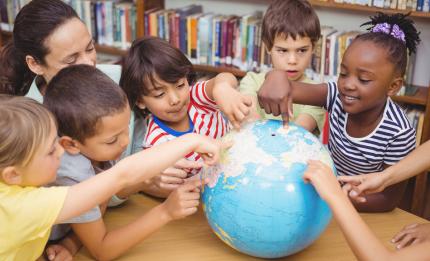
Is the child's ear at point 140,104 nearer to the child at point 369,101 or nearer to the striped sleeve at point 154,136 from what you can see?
the striped sleeve at point 154,136

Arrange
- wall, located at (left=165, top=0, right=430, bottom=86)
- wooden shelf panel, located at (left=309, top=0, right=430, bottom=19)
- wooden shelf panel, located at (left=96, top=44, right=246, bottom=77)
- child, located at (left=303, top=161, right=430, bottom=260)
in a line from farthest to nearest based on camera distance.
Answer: wooden shelf panel, located at (left=96, top=44, right=246, bottom=77), wall, located at (left=165, top=0, right=430, bottom=86), wooden shelf panel, located at (left=309, top=0, right=430, bottom=19), child, located at (left=303, top=161, right=430, bottom=260)

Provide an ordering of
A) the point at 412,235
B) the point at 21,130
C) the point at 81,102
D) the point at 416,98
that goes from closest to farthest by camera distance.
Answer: the point at 21,130 → the point at 81,102 → the point at 412,235 → the point at 416,98

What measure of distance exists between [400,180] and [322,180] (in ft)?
1.72

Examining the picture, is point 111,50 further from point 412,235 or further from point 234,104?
point 412,235

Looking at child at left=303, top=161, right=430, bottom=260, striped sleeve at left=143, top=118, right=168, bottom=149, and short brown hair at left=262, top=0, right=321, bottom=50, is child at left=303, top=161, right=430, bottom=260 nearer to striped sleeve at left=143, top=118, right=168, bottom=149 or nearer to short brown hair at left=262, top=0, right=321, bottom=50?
striped sleeve at left=143, top=118, right=168, bottom=149

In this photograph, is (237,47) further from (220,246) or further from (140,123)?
(220,246)

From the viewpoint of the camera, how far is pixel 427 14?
10.6ft

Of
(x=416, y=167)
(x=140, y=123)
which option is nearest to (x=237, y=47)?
(x=140, y=123)

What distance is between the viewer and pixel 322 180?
1421 mm

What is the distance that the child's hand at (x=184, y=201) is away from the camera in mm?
1621

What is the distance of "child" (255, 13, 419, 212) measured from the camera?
1.85 m

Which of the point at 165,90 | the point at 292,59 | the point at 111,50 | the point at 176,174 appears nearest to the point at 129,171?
the point at 176,174

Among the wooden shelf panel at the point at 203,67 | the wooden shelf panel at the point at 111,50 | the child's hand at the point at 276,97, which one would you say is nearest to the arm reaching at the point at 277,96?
the child's hand at the point at 276,97

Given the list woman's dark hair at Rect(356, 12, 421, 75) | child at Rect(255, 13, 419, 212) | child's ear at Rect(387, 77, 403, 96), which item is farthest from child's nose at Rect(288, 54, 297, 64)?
child's ear at Rect(387, 77, 403, 96)
